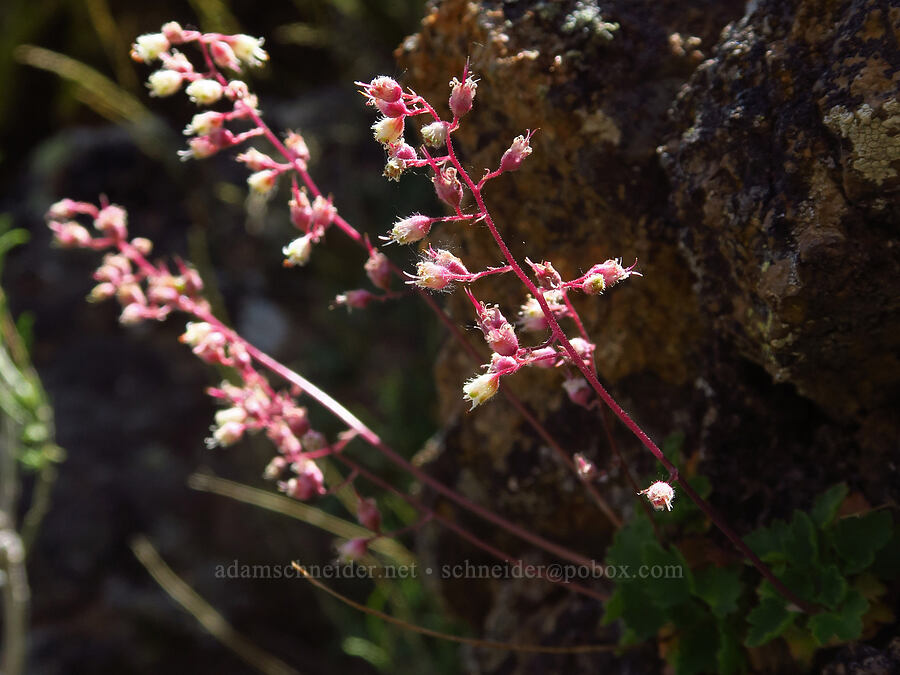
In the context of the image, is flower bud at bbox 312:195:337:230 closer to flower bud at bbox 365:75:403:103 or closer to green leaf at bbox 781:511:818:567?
flower bud at bbox 365:75:403:103

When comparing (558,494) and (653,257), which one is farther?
(558,494)

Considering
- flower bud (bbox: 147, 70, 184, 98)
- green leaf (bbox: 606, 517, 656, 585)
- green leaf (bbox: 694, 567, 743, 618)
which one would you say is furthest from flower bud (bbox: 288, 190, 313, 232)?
green leaf (bbox: 694, 567, 743, 618)

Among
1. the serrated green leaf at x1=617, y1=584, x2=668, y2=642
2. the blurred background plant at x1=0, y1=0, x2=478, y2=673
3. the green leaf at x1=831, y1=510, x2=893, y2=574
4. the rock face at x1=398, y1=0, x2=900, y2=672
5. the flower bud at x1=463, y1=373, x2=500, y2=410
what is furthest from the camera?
the blurred background plant at x1=0, y1=0, x2=478, y2=673

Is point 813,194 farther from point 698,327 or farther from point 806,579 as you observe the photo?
point 806,579

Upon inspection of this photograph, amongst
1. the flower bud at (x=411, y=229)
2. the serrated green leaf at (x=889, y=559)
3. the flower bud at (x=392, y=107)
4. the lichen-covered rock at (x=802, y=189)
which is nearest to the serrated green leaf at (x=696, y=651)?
the serrated green leaf at (x=889, y=559)

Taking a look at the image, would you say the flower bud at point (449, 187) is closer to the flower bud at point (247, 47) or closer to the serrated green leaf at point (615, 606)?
the flower bud at point (247, 47)

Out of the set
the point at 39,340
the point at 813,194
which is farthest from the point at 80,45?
the point at 813,194
